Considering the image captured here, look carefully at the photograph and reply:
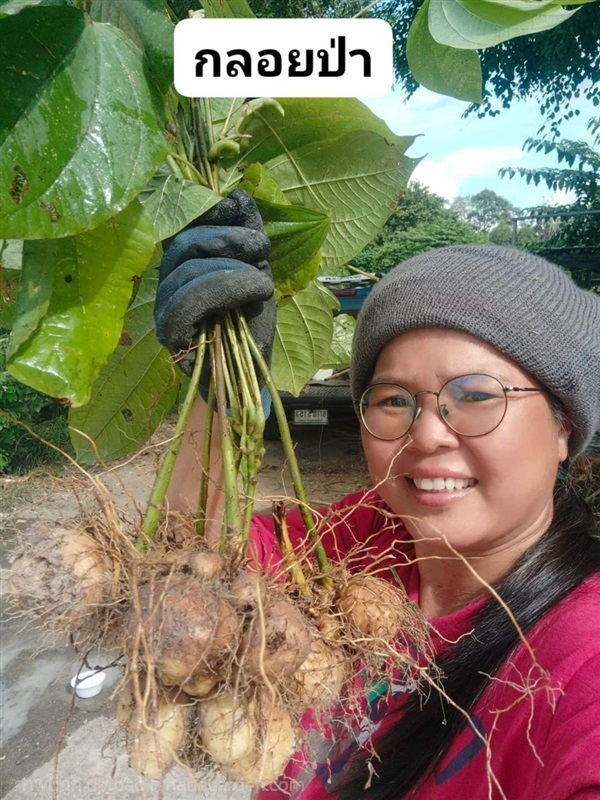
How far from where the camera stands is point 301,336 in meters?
1.22

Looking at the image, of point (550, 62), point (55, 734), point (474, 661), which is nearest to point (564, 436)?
point (474, 661)

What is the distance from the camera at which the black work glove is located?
913 millimetres

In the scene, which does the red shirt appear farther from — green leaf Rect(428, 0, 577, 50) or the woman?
green leaf Rect(428, 0, 577, 50)

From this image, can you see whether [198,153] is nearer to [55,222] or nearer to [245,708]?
[55,222]

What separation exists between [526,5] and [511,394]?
1.68 ft

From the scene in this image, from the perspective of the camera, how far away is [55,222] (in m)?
0.69

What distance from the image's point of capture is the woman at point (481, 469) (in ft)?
2.80

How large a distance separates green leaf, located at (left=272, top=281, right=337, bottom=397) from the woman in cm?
19

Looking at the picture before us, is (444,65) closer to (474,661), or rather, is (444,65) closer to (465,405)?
(465,405)

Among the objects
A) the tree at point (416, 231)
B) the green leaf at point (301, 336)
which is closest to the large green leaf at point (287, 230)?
the green leaf at point (301, 336)

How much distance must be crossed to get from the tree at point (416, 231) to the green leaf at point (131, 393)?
15.1m

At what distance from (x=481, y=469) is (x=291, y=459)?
0.28 metres

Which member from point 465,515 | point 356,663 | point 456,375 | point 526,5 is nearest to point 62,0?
point 526,5

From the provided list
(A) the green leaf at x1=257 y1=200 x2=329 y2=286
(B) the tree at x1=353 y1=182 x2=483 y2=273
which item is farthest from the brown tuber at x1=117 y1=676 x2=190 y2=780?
(B) the tree at x1=353 y1=182 x2=483 y2=273
